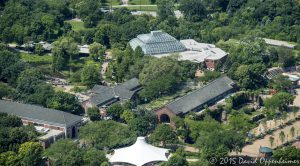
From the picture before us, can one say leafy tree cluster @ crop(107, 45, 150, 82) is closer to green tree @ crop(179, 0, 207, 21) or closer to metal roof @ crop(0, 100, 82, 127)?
metal roof @ crop(0, 100, 82, 127)

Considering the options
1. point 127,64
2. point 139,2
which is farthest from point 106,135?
point 139,2

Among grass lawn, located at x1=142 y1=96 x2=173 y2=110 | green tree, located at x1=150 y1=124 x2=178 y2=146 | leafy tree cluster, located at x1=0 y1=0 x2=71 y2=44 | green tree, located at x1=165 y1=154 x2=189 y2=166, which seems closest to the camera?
green tree, located at x1=165 y1=154 x2=189 y2=166

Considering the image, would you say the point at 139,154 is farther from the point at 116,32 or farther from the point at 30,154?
the point at 116,32

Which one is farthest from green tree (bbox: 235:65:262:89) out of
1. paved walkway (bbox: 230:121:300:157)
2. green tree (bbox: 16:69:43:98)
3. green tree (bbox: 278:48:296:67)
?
green tree (bbox: 16:69:43:98)

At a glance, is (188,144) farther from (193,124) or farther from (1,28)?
(1,28)

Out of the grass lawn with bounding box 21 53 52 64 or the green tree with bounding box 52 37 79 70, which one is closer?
the green tree with bounding box 52 37 79 70


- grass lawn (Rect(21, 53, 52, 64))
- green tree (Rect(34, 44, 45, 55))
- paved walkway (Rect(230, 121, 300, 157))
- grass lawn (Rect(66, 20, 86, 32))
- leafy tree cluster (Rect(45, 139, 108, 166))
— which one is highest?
leafy tree cluster (Rect(45, 139, 108, 166))

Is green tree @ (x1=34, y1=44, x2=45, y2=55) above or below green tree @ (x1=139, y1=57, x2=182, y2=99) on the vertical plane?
below
